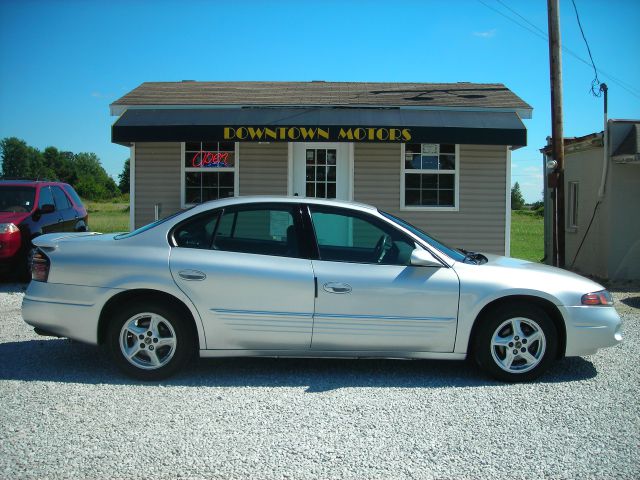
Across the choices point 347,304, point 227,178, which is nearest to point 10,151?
point 227,178

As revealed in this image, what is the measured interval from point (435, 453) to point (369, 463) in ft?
1.43

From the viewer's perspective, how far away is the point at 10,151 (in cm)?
10144

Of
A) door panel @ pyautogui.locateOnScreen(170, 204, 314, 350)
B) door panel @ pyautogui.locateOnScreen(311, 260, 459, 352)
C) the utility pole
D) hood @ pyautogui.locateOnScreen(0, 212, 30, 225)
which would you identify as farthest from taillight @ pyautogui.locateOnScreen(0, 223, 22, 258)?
the utility pole

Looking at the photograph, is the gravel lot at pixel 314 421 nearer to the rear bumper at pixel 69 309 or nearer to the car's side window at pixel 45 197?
the rear bumper at pixel 69 309

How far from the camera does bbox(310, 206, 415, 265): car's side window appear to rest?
5207mm

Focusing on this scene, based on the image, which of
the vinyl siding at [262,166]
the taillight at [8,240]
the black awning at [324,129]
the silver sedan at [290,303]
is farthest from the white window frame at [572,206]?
the taillight at [8,240]

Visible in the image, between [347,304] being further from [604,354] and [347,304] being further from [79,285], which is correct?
[604,354]

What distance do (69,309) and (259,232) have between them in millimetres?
1647

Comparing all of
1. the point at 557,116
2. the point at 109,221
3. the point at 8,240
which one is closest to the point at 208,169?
the point at 8,240

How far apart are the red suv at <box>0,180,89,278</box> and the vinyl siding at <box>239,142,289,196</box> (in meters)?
3.14

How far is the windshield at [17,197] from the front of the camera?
1035cm

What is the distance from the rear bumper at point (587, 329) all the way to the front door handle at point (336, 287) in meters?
1.77

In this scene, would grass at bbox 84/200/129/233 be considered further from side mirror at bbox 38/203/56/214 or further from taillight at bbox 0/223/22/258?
taillight at bbox 0/223/22/258

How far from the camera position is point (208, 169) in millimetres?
11656
